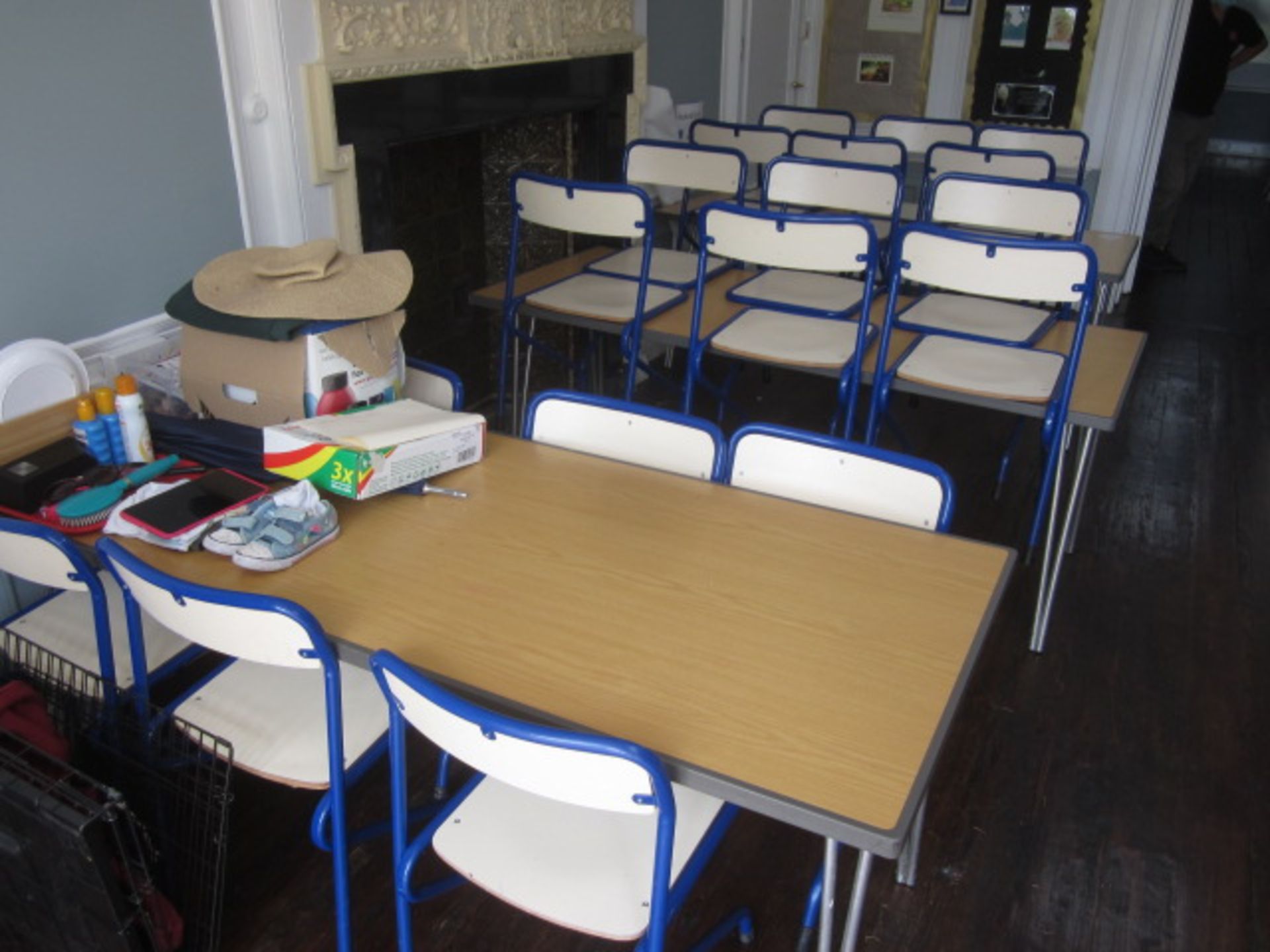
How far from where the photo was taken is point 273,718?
5.60ft

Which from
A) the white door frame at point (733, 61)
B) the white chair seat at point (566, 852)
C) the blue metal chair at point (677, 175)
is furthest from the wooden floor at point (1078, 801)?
the white door frame at point (733, 61)

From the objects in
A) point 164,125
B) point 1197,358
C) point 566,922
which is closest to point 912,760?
point 566,922

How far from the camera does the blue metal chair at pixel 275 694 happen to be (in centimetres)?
144

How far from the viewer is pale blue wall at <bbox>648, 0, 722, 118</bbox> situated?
4.27 metres

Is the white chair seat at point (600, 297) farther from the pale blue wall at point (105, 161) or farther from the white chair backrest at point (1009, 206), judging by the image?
the pale blue wall at point (105, 161)

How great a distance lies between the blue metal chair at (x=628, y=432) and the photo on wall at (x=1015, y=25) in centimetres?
459

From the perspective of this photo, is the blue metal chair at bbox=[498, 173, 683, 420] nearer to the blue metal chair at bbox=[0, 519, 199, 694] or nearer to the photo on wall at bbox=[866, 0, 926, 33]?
the blue metal chair at bbox=[0, 519, 199, 694]

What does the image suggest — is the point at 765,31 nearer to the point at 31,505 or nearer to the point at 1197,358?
the point at 1197,358

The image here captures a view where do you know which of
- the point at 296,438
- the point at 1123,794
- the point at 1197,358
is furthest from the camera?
the point at 1197,358

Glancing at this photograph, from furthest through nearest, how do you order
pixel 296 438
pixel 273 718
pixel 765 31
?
pixel 765 31
pixel 296 438
pixel 273 718

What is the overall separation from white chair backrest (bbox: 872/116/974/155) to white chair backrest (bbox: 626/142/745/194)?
1.40 m

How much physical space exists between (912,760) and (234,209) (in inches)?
81.5

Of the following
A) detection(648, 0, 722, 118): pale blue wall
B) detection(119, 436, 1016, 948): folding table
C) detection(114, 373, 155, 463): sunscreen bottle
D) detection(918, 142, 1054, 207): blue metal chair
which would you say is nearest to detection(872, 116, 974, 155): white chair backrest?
detection(918, 142, 1054, 207): blue metal chair

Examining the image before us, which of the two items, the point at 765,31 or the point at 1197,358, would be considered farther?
the point at 765,31
